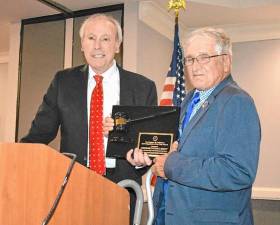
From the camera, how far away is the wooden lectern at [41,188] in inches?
40.9

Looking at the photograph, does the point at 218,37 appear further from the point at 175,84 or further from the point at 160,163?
the point at 175,84

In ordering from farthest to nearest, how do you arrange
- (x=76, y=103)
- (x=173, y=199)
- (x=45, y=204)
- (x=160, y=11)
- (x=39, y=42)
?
(x=39, y=42)
(x=160, y=11)
(x=76, y=103)
(x=173, y=199)
(x=45, y=204)

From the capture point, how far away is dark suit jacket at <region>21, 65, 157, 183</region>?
78.3 inches

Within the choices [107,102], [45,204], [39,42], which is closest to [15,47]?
[39,42]

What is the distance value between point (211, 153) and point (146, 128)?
11.2 inches

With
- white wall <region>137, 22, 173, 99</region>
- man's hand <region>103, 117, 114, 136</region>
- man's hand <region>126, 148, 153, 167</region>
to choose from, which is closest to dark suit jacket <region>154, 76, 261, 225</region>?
man's hand <region>126, 148, 153, 167</region>

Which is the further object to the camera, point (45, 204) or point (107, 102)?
point (107, 102)

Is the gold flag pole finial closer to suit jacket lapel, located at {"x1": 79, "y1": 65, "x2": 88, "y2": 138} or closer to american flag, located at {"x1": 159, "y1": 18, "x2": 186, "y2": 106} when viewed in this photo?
american flag, located at {"x1": 159, "y1": 18, "x2": 186, "y2": 106}

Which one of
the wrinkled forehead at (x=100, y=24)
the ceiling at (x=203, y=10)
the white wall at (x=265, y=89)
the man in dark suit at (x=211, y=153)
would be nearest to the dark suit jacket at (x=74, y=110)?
the wrinkled forehead at (x=100, y=24)

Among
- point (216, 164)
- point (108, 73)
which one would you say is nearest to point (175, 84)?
point (108, 73)

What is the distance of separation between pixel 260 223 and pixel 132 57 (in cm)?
301

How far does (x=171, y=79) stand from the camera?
15.6ft

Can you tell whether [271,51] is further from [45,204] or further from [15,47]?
[45,204]

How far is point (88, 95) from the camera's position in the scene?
2.08 meters
